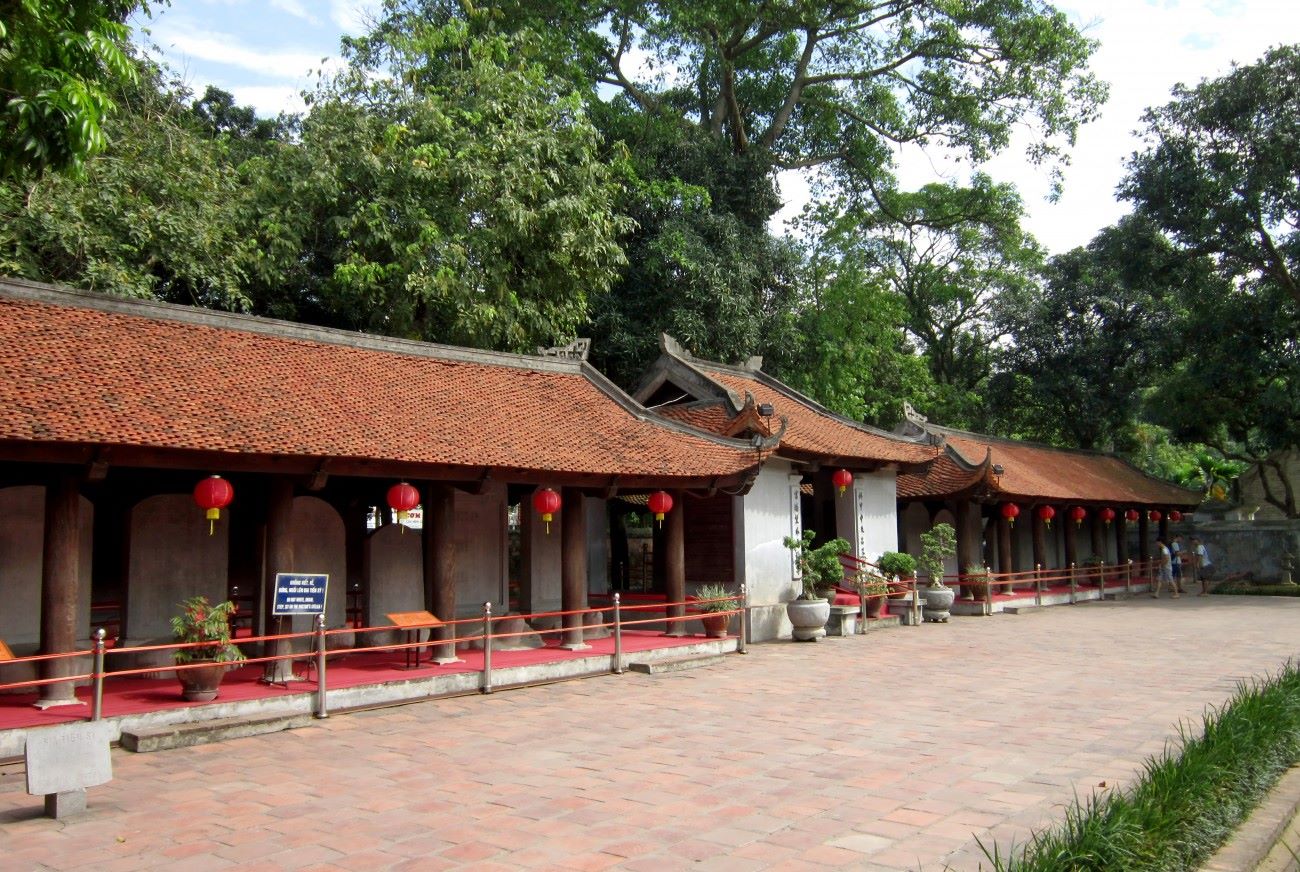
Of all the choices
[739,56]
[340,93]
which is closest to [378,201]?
[340,93]

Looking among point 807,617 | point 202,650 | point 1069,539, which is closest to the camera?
point 202,650

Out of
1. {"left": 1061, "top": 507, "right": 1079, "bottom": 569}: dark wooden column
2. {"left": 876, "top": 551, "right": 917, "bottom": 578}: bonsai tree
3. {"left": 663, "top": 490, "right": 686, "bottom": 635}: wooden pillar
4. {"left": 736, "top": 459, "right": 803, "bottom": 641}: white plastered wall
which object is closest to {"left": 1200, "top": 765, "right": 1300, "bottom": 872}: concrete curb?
{"left": 663, "top": 490, "right": 686, "bottom": 635}: wooden pillar

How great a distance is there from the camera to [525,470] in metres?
12.5

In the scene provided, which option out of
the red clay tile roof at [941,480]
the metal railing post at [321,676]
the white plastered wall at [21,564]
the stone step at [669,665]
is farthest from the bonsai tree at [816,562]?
the white plastered wall at [21,564]

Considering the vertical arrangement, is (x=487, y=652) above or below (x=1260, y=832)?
above

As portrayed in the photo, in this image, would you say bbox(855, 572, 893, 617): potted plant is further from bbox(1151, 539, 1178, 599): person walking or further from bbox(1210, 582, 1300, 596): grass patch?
bbox(1210, 582, 1300, 596): grass patch

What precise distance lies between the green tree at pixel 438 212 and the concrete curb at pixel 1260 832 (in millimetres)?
15199

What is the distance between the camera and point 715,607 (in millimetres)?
15453

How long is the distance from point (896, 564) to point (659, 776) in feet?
39.0

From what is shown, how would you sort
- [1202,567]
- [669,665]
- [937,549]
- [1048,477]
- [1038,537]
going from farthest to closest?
[1202,567] < [1048,477] < [1038,537] < [937,549] < [669,665]

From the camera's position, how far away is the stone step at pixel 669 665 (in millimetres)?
12984

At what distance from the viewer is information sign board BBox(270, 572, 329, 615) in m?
10.4

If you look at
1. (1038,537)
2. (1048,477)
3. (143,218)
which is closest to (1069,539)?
(1048,477)

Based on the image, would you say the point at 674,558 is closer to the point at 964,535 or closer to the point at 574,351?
the point at 574,351
